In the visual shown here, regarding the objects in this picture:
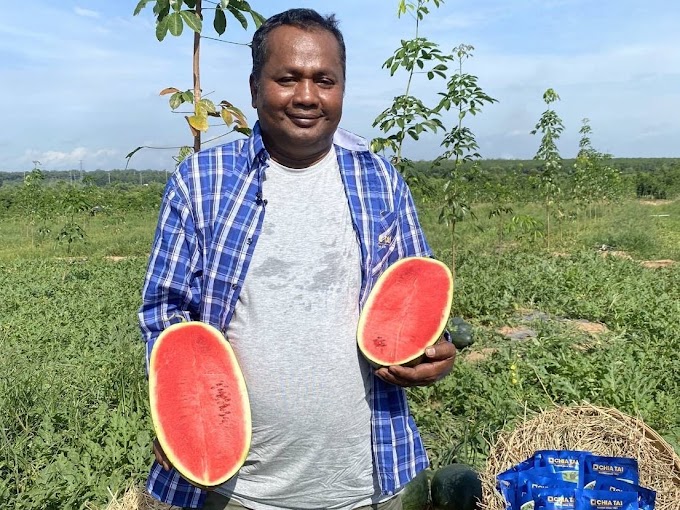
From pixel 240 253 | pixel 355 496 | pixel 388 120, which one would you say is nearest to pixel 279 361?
pixel 240 253

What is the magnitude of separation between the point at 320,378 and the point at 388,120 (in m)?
4.49

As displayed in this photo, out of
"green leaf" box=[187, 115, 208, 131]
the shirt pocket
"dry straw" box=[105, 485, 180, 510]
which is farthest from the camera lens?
"dry straw" box=[105, 485, 180, 510]

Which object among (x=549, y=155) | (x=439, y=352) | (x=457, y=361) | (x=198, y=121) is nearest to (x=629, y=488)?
(x=439, y=352)

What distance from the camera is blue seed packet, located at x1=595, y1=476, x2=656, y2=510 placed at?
168 cm

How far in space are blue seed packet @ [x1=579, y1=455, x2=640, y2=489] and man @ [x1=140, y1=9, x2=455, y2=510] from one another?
0.55 m

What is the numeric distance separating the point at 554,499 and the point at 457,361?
10.4 ft

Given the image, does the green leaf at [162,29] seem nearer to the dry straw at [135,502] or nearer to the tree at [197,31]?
the tree at [197,31]

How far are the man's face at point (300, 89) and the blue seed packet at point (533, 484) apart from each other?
1062mm

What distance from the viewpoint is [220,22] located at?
2.42m

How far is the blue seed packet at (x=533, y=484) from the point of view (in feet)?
5.56

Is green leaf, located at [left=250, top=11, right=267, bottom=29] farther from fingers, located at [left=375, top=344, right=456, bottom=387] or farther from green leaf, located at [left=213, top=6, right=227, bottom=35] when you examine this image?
fingers, located at [left=375, top=344, right=456, bottom=387]

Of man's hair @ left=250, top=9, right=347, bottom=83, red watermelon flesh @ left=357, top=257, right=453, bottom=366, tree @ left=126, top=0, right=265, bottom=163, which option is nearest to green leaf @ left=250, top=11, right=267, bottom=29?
tree @ left=126, top=0, right=265, bottom=163

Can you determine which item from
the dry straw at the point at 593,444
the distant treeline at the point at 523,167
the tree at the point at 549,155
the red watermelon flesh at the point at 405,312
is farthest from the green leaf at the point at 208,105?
the tree at the point at 549,155

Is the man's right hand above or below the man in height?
below
